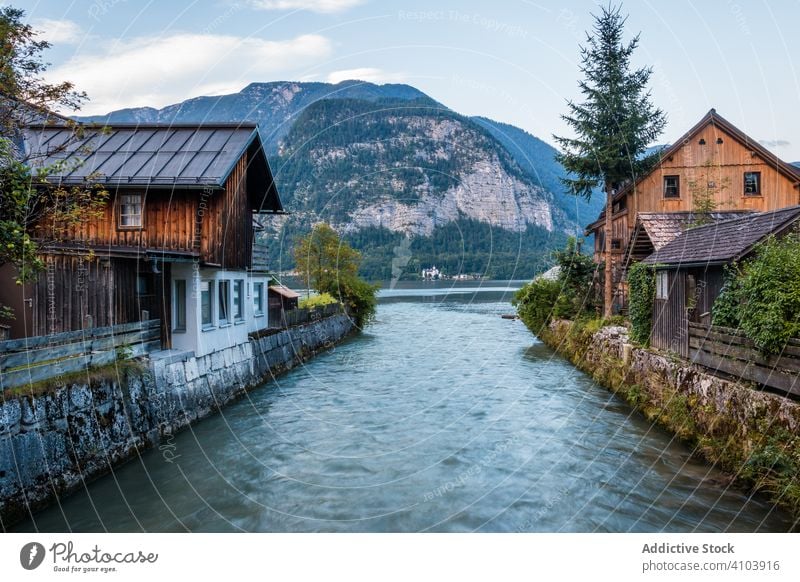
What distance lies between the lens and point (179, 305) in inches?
696

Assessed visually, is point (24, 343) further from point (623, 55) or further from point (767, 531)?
point (623, 55)

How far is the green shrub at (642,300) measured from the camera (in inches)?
758

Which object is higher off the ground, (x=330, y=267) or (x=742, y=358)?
(x=330, y=267)

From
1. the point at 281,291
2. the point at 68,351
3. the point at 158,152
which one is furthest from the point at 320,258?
the point at 68,351

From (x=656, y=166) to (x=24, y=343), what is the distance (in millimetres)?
32254

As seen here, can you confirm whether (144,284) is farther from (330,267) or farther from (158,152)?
(330,267)

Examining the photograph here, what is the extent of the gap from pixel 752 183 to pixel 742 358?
24.5 m

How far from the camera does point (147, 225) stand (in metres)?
19.4

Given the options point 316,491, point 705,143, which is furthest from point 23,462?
point 705,143

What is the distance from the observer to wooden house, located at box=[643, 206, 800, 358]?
1374 cm

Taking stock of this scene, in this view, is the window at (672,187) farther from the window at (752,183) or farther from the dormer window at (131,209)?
the dormer window at (131,209)

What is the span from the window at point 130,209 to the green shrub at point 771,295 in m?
19.0

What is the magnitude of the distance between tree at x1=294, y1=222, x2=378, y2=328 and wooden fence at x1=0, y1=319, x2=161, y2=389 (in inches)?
1027

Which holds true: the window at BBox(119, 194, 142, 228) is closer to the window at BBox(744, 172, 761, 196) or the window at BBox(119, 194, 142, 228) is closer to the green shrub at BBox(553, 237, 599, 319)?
the green shrub at BBox(553, 237, 599, 319)
